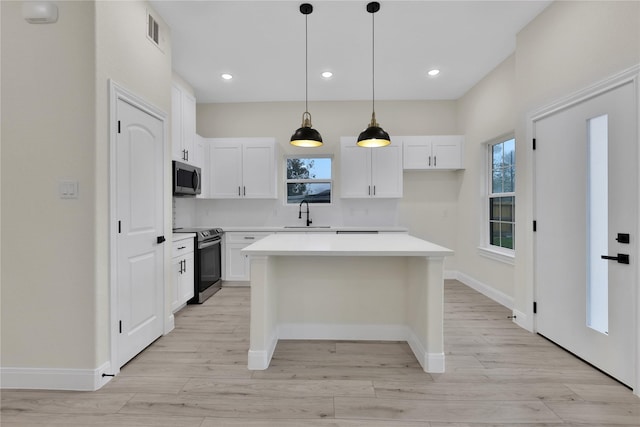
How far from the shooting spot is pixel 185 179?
12.6 feet

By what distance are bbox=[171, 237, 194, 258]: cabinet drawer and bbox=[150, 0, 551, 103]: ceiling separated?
217cm

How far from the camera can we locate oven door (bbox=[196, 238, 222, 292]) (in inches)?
151

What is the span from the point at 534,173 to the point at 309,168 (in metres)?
3.18

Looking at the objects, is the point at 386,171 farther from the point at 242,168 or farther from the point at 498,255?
the point at 242,168

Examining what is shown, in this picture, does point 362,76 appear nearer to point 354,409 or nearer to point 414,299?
point 414,299

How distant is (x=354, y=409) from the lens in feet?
5.84

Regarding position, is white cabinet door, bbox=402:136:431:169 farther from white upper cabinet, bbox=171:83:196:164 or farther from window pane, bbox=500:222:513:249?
white upper cabinet, bbox=171:83:196:164

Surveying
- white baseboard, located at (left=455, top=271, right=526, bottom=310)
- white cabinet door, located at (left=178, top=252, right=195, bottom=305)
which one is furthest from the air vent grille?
white baseboard, located at (left=455, top=271, right=526, bottom=310)

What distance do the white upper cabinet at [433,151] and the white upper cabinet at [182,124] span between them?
311 cm

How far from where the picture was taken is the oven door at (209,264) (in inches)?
151

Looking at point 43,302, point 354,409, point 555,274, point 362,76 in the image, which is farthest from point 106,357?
point 362,76

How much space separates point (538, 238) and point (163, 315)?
11.7ft

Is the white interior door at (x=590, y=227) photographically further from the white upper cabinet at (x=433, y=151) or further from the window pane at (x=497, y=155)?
the white upper cabinet at (x=433, y=151)

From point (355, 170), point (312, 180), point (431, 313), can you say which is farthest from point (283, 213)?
point (431, 313)
